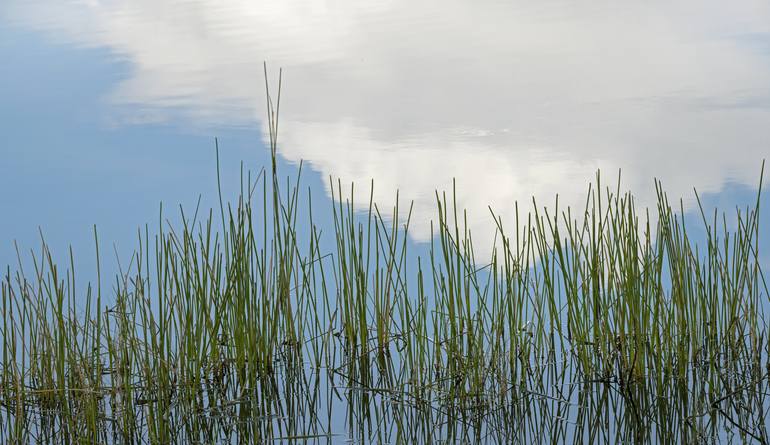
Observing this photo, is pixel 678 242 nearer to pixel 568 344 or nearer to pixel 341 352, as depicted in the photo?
pixel 568 344

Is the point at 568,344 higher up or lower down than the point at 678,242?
lower down

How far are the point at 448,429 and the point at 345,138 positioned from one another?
2.79 m

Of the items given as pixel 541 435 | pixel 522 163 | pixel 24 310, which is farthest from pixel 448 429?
pixel 522 163

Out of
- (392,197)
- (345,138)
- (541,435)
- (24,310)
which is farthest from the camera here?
(345,138)

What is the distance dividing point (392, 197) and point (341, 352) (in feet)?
3.34

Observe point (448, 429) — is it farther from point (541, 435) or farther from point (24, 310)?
point (24, 310)

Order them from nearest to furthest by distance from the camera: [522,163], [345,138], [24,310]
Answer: [24,310]
[522,163]
[345,138]

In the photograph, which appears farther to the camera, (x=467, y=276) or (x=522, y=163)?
(x=522, y=163)

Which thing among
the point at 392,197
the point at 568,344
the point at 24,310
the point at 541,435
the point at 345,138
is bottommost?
the point at 541,435

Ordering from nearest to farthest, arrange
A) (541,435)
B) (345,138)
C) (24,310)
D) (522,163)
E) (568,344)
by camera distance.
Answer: (541,435) < (24,310) < (568,344) < (522,163) < (345,138)

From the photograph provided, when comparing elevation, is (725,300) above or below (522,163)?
below

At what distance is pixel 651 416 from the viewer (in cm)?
216

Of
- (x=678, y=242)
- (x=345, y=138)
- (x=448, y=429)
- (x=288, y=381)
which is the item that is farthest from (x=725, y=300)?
(x=345, y=138)

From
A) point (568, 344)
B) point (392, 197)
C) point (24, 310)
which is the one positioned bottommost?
point (568, 344)
